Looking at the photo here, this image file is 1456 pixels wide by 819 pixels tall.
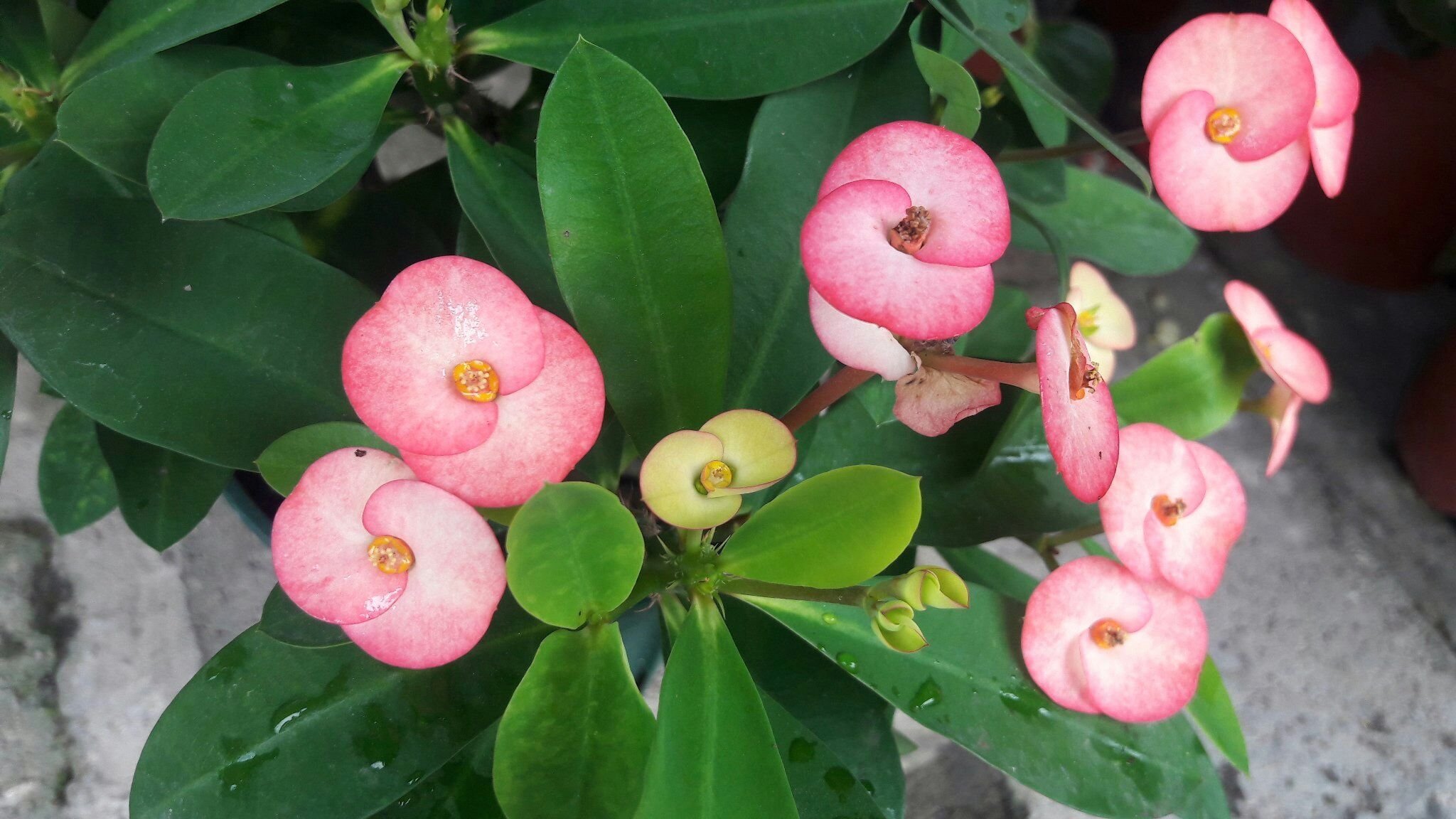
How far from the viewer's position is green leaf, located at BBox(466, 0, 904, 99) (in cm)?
61

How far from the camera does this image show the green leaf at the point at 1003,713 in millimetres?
622

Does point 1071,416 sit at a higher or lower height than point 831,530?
higher

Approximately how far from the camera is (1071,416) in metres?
0.44

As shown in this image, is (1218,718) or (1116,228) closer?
(1218,718)

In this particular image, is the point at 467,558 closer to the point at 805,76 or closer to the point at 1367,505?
the point at 805,76

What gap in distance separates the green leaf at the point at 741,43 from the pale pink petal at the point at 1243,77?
0.18m

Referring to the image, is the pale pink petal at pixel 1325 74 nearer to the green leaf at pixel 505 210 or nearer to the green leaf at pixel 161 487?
the green leaf at pixel 505 210

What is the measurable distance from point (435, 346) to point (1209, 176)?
1.61 feet

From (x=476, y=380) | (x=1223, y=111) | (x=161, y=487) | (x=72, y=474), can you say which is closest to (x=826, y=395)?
(x=476, y=380)

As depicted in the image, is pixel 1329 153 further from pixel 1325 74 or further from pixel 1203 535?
pixel 1203 535

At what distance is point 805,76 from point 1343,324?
160cm

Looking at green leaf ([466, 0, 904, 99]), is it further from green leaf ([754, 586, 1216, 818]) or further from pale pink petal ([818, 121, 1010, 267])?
green leaf ([754, 586, 1216, 818])

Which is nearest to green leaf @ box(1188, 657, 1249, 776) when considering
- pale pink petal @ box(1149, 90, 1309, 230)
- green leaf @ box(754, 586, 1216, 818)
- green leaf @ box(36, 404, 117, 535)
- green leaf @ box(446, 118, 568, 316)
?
green leaf @ box(754, 586, 1216, 818)

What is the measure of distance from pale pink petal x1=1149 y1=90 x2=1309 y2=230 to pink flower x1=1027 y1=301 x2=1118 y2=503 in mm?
209
